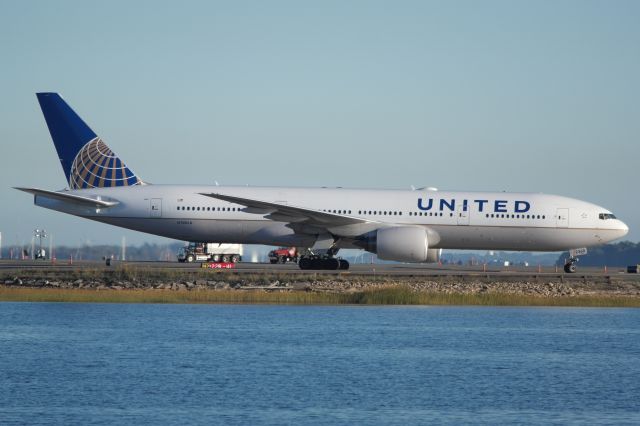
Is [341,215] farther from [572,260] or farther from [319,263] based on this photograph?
[572,260]

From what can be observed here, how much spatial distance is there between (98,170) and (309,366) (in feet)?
96.0

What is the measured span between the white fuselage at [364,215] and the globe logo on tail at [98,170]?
5.05 ft

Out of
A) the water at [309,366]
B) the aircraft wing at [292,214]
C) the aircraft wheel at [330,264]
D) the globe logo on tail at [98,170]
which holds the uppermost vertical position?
the globe logo on tail at [98,170]

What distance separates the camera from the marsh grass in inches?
1585

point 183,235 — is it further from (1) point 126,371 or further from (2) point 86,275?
(1) point 126,371

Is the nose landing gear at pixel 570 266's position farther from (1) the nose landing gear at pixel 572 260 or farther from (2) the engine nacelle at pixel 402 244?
(2) the engine nacelle at pixel 402 244

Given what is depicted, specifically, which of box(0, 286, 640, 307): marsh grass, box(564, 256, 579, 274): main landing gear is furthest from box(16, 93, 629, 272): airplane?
box(0, 286, 640, 307): marsh grass

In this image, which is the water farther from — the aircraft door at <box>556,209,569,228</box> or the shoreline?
the aircraft door at <box>556,209,569,228</box>

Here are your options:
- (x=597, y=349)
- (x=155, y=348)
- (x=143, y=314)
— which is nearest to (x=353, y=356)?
(x=155, y=348)

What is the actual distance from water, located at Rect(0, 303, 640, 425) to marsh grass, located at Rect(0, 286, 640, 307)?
→ 1.59 m

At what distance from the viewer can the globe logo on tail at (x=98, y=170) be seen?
172ft

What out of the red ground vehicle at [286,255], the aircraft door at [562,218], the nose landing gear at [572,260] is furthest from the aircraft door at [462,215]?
the red ground vehicle at [286,255]

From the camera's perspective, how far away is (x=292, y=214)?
47.6 m

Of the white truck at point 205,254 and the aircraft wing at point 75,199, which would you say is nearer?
the aircraft wing at point 75,199
